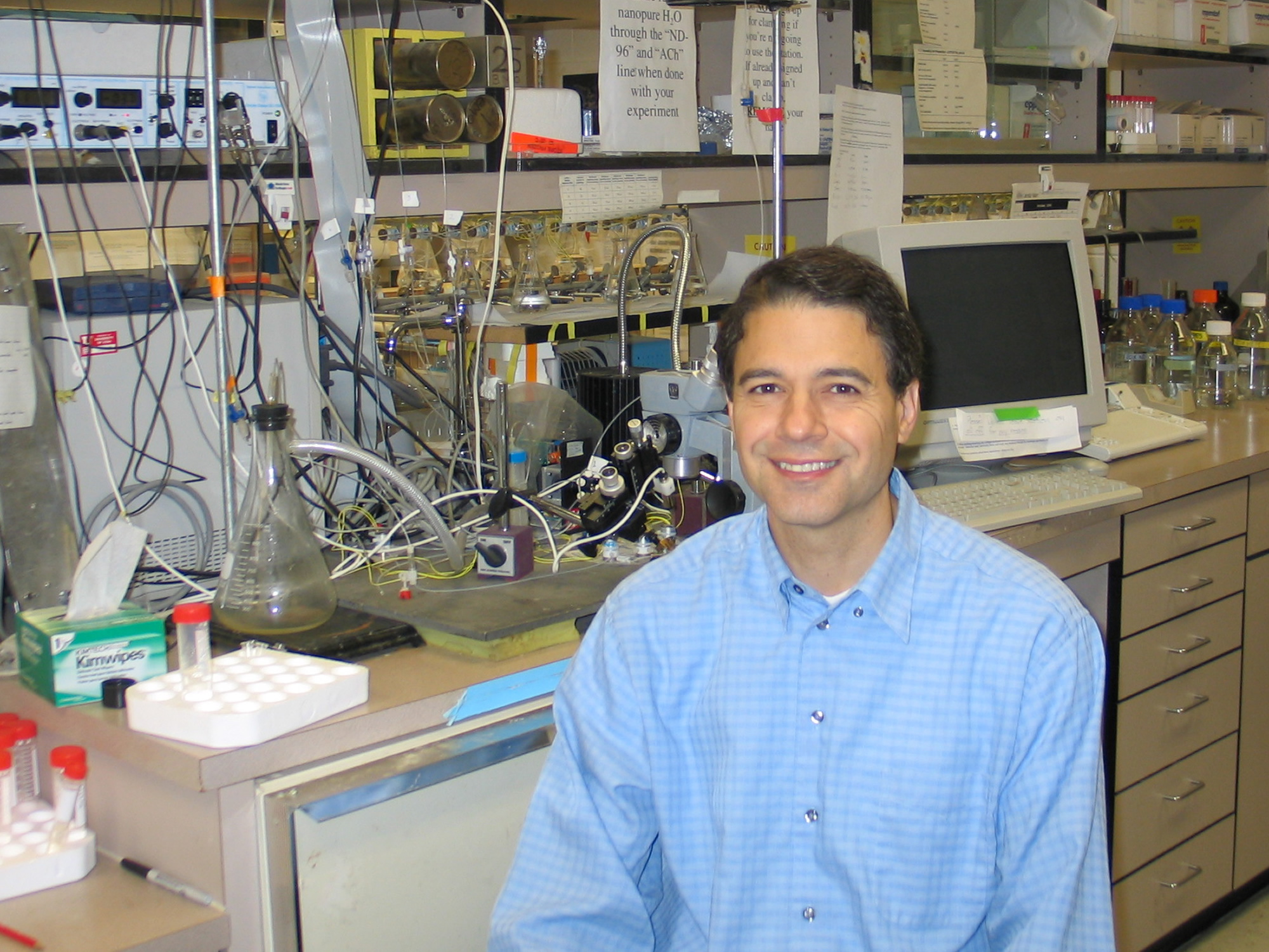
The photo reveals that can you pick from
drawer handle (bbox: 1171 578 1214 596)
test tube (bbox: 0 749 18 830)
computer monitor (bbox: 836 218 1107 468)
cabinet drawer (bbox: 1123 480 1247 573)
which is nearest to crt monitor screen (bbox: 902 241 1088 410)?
computer monitor (bbox: 836 218 1107 468)

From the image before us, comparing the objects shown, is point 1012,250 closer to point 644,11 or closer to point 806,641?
point 644,11

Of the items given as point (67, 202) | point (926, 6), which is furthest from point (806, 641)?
point (926, 6)

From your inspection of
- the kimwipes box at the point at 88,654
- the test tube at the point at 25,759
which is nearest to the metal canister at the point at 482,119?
the kimwipes box at the point at 88,654

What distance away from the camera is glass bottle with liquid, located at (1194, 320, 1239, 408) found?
2.95 meters

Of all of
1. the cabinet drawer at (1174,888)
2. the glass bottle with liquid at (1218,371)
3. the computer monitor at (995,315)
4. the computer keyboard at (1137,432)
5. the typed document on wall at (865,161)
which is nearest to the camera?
the computer monitor at (995,315)

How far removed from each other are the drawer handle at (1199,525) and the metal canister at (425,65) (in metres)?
1.43

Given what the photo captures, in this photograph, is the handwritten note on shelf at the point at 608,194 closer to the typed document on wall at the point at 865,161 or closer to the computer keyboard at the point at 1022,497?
the typed document on wall at the point at 865,161

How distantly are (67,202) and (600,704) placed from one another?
0.95 metres

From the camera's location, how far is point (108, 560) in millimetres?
1415

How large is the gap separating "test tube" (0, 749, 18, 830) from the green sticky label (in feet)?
5.15

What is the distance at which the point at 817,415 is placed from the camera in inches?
45.2

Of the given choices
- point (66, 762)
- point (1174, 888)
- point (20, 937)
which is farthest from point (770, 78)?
point (20, 937)

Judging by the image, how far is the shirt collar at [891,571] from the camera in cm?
111

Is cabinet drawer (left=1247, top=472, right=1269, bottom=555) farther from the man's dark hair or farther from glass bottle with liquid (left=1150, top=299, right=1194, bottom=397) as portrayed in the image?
the man's dark hair
